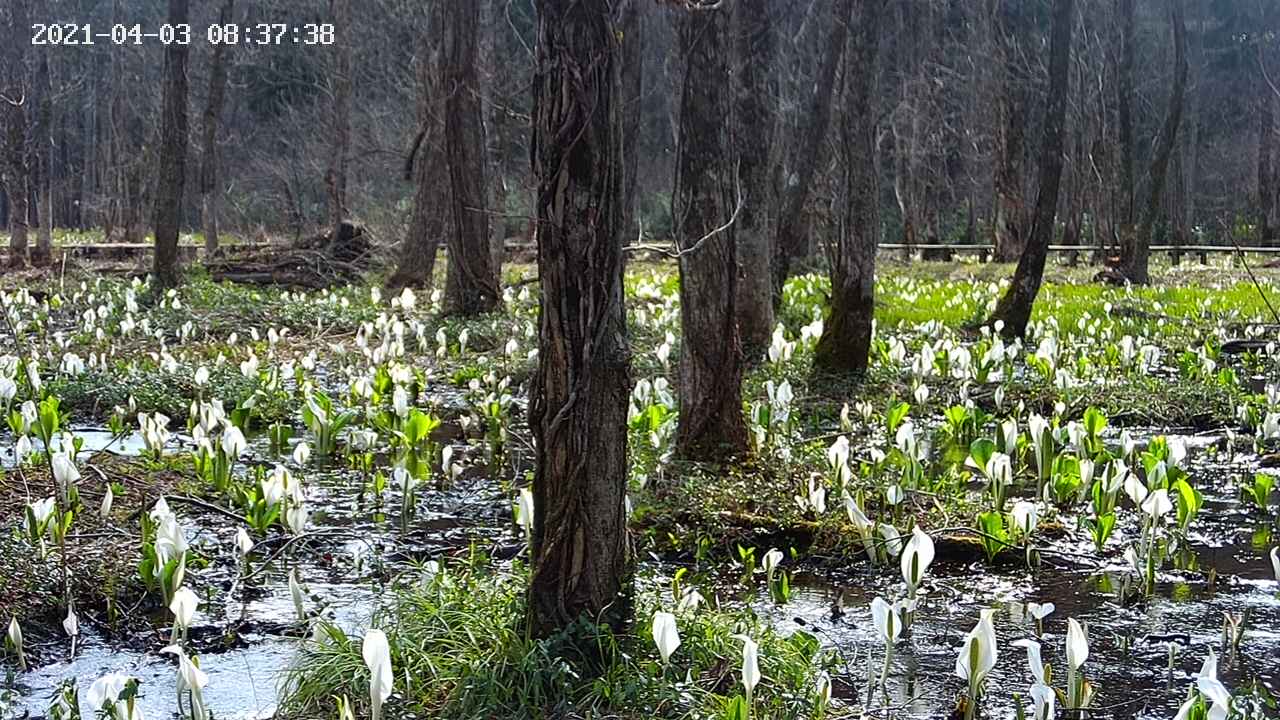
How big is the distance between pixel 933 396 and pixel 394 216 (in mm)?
17258

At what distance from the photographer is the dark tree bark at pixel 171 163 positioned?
1599 centimetres

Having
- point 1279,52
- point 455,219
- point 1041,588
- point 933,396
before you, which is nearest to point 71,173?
point 455,219

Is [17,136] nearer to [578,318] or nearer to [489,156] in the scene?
[489,156]

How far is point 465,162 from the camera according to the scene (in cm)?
1325

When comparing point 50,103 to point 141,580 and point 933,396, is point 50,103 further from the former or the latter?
point 141,580

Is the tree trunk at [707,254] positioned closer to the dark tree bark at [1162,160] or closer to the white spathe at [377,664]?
the white spathe at [377,664]

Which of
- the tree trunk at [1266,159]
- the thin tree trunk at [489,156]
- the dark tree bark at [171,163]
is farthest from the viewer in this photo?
the tree trunk at [1266,159]

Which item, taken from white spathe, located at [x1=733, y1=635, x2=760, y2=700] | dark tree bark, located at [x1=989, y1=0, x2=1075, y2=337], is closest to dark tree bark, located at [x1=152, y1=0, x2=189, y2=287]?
dark tree bark, located at [x1=989, y1=0, x2=1075, y2=337]

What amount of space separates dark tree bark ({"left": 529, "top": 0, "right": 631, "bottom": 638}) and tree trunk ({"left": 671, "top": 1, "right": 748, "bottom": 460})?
245 centimetres

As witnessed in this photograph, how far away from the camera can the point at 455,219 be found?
13.2 metres

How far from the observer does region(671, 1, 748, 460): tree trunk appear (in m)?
6.20

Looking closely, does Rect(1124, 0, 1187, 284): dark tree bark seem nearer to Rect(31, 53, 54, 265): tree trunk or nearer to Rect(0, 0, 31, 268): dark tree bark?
Rect(31, 53, 54, 265): tree trunk

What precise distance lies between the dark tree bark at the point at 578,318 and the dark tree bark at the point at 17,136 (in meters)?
17.6

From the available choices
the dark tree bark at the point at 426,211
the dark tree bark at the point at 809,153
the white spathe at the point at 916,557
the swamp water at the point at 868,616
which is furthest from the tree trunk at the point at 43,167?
the white spathe at the point at 916,557
